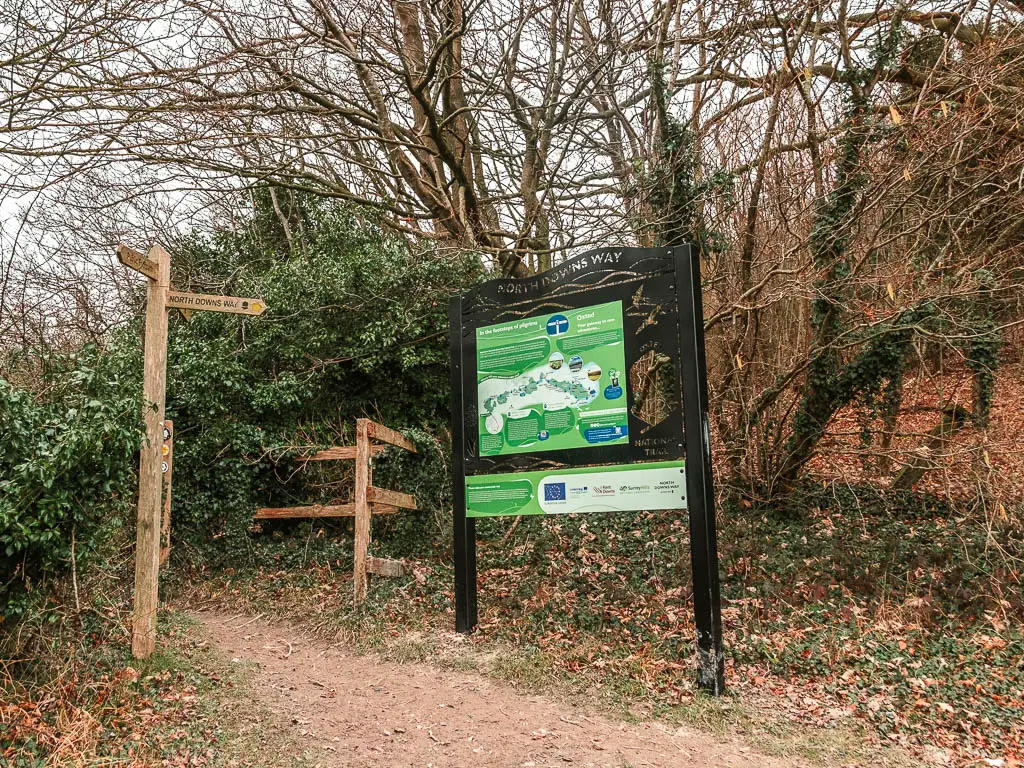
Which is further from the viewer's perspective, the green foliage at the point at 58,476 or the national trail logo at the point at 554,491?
the national trail logo at the point at 554,491

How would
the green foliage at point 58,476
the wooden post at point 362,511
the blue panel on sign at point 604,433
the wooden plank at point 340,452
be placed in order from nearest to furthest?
the green foliage at point 58,476 < the blue panel on sign at point 604,433 < the wooden post at point 362,511 < the wooden plank at point 340,452

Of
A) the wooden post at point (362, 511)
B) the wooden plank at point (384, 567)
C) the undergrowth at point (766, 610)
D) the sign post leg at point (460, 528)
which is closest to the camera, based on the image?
the undergrowth at point (766, 610)

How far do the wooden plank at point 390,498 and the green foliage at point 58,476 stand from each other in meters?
2.71

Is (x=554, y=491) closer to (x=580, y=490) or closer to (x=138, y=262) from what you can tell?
(x=580, y=490)

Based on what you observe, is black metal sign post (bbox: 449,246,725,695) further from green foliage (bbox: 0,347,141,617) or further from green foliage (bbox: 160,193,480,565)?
green foliage (bbox: 0,347,141,617)

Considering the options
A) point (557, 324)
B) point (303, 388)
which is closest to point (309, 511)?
point (303, 388)

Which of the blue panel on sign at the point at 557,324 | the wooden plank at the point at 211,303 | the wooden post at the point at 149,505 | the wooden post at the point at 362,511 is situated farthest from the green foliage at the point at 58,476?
the blue panel on sign at the point at 557,324

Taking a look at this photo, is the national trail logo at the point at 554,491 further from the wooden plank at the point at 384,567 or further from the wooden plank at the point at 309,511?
the wooden plank at the point at 309,511

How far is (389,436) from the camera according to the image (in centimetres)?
768

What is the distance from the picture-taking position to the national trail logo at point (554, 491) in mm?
5699

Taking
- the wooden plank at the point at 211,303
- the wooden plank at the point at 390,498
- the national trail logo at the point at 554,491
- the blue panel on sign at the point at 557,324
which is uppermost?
the wooden plank at the point at 211,303

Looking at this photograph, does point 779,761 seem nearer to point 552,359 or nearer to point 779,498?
point 552,359

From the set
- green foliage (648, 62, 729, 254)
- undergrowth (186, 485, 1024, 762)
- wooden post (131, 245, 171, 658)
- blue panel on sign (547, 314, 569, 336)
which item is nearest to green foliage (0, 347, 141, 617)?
wooden post (131, 245, 171, 658)

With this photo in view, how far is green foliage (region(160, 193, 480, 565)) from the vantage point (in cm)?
862
